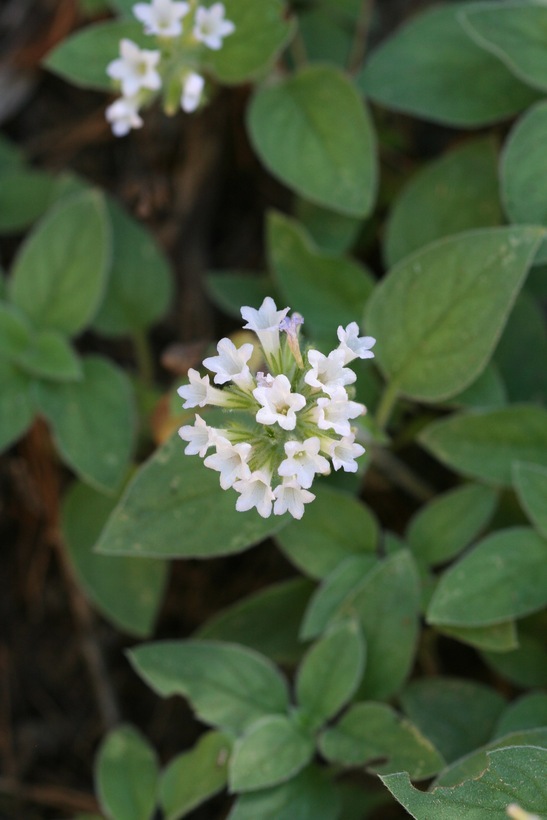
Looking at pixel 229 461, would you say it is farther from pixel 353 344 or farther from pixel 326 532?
pixel 326 532

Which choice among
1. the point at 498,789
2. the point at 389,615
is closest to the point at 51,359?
the point at 389,615

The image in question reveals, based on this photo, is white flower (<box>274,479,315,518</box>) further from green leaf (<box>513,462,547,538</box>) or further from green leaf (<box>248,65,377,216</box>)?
green leaf (<box>248,65,377,216</box>)

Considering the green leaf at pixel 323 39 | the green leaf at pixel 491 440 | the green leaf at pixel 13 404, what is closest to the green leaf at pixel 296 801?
the green leaf at pixel 491 440

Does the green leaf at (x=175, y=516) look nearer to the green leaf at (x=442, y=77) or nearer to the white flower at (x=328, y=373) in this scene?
the white flower at (x=328, y=373)

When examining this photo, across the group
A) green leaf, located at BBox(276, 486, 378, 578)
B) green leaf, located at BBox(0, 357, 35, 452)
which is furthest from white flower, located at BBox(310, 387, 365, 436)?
green leaf, located at BBox(0, 357, 35, 452)

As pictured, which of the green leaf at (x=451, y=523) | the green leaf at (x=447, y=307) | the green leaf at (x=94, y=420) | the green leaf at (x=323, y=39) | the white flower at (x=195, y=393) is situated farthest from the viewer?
the green leaf at (x=323, y=39)

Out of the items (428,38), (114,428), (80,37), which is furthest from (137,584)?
(428,38)
